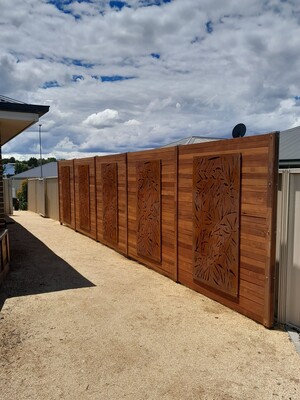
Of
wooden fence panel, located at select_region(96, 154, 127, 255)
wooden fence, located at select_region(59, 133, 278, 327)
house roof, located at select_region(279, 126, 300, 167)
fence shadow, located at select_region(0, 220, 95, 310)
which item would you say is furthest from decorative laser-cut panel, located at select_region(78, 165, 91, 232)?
house roof, located at select_region(279, 126, 300, 167)

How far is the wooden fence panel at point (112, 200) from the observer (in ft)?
28.3

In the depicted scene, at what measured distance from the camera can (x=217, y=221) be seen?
525 cm

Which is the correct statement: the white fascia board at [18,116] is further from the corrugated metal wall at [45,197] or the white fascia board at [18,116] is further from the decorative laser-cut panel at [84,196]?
the corrugated metal wall at [45,197]

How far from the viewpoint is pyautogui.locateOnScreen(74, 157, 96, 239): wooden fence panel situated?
10758 millimetres

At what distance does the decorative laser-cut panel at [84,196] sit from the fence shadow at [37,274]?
1.87m

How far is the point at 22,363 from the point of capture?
3.59 meters

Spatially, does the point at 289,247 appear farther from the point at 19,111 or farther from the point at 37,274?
the point at 19,111

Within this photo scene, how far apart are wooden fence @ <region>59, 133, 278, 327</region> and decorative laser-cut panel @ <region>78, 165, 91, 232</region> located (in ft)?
7.17

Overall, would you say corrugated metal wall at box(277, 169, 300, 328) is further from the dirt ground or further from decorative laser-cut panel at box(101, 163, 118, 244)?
decorative laser-cut panel at box(101, 163, 118, 244)

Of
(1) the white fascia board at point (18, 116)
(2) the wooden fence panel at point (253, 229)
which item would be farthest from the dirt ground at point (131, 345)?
(1) the white fascia board at point (18, 116)

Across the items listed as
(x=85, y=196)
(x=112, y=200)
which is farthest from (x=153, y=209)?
(x=85, y=196)

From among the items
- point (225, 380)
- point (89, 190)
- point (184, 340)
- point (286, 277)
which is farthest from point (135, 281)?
point (89, 190)

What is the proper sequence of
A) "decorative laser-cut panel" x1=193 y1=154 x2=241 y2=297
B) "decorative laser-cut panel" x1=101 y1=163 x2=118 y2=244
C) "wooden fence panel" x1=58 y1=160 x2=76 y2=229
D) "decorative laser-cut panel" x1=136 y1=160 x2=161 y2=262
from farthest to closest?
"wooden fence panel" x1=58 y1=160 x2=76 y2=229 < "decorative laser-cut panel" x1=101 y1=163 x2=118 y2=244 < "decorative laser-cut panel" x1=136 y1=160 x2=161 y2=262 < "decorative laser-cut panel" x1=193 y1=154 x2=241 y2=297

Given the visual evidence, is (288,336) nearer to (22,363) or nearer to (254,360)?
(254,360)
